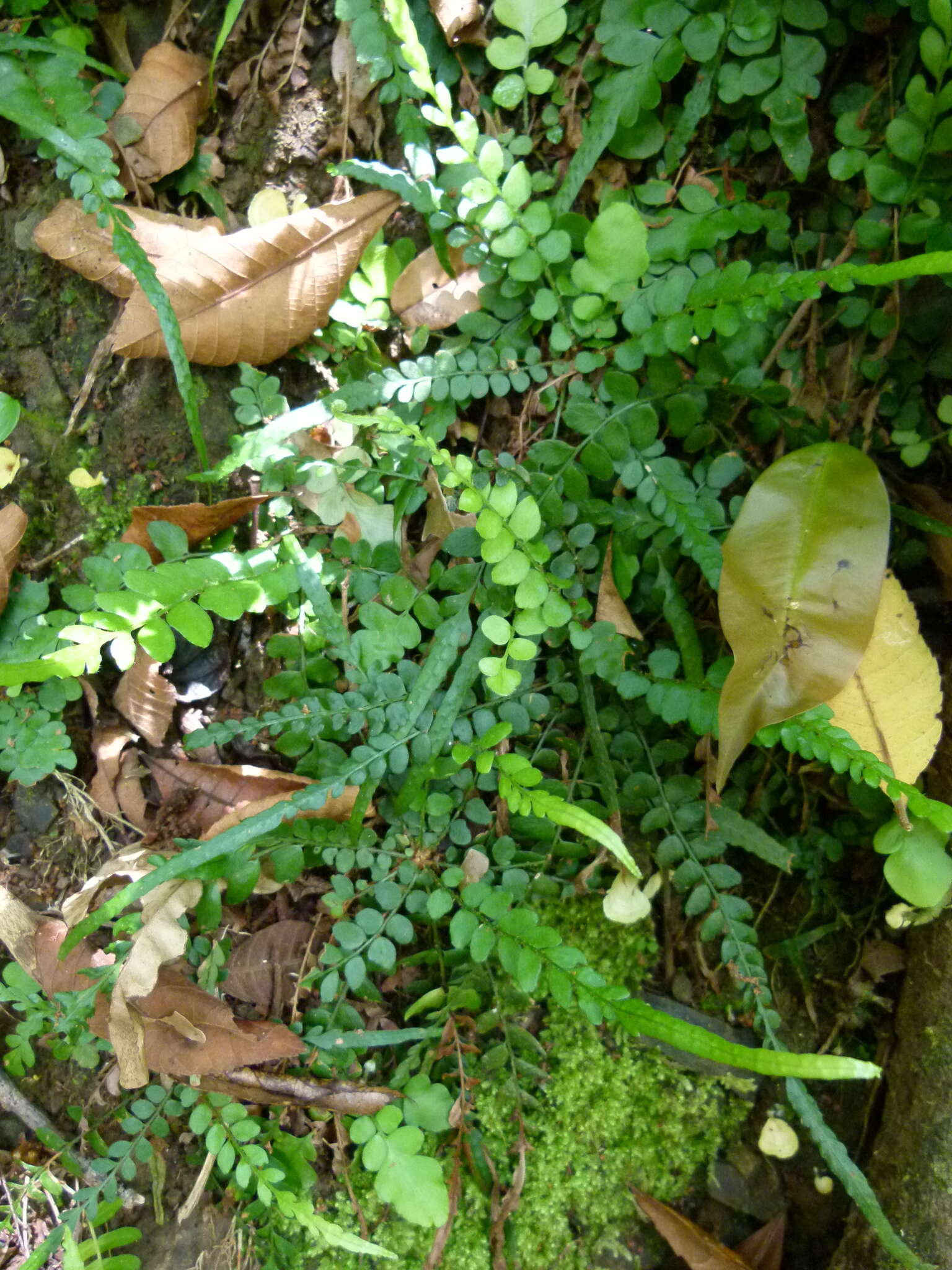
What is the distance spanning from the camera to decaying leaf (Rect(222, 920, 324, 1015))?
2082 mm

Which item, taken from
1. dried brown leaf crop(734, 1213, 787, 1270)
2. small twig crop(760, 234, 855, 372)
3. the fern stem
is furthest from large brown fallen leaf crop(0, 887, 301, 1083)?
small twig crop(760, 234, 855, 372)

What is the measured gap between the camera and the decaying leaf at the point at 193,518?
2.06 meters

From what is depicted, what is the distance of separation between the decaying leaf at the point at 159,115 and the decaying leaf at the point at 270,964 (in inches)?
75.6

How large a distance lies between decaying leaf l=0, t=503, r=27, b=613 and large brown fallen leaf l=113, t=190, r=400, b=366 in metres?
0.49

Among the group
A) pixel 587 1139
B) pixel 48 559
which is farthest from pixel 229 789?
pixel 587 1139

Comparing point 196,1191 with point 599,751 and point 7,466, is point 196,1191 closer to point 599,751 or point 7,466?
point 599,751

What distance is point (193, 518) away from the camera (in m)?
Answer: 2.08

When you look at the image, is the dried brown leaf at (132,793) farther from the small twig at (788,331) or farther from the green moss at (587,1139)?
the small twig at (788,331)

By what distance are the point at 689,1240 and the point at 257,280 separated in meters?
2.50

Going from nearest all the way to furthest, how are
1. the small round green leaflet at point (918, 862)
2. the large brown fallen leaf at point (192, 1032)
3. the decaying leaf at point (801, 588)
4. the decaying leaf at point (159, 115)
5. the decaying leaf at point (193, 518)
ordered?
1. the decaying leaf at point (801, 588)
2. the small round green leaflet at point (918, 862)
3. the large brown fallen leaf at point (192, 1032)
4. the decaying leaf at point (193, 518)
5. the decaying leaf at point (159, 115)

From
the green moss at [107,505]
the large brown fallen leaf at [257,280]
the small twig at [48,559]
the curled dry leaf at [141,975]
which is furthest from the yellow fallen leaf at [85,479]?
the curled dry leaf at [141,975]

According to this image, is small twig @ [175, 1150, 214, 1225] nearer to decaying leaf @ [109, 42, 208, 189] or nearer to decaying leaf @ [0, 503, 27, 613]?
decaying leaf @ [0, 503, 27, 613]

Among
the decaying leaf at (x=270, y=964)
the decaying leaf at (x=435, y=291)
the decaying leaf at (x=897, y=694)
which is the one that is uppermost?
the decaying leaf at (x=435, y=291)

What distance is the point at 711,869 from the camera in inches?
77.0
